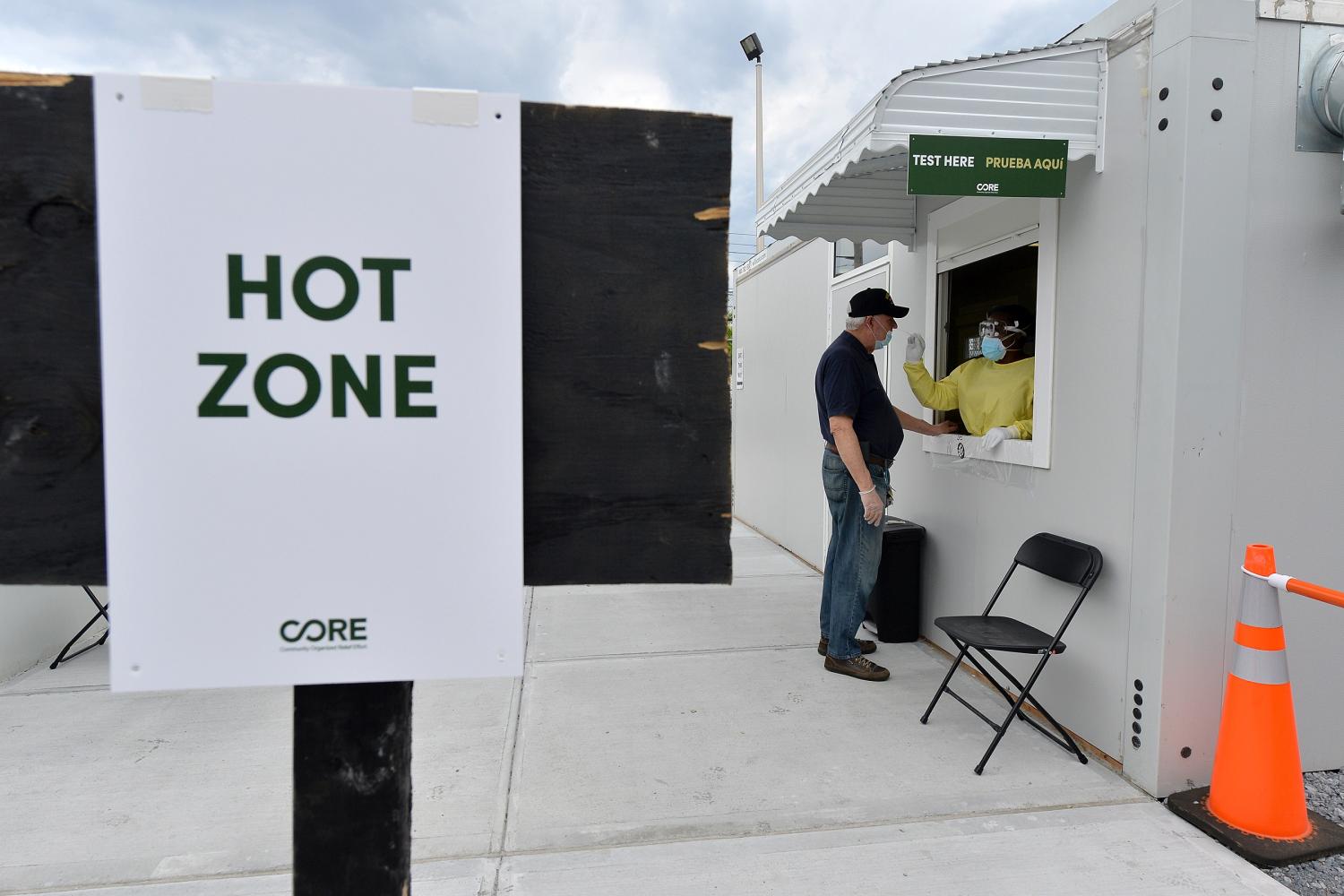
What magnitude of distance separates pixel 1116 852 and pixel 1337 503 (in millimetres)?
1610

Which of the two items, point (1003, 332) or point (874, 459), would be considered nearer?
point (1003, 332)

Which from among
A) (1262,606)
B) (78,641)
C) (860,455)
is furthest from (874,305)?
(78,641)

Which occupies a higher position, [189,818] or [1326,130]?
[1326,130]

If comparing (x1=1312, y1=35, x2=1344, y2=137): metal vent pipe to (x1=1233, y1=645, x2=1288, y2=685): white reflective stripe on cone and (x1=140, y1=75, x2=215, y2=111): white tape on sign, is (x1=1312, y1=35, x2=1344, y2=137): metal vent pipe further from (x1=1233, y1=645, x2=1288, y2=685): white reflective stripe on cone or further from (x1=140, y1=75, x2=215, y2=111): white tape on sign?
(x1=140, y1=75, x2=215, y2=111): white tape on sign

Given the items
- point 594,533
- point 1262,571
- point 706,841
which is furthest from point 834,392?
point 594,533

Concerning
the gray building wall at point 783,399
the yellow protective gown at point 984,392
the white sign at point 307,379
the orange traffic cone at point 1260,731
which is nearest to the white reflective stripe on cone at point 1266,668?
the orange traffic cone at point 1260,731

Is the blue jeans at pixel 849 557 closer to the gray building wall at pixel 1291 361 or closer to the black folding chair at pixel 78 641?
the gray building wall at pixel 1291 361

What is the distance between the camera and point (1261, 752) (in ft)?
8.99

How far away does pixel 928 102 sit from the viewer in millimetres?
3219

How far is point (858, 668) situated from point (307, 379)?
3.75m

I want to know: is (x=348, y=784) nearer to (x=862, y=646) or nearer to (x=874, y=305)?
(x=874, y=305)

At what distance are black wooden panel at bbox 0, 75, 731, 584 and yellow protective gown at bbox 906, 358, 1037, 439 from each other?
3.18 meters

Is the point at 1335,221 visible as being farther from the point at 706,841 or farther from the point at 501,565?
the point at 501,565

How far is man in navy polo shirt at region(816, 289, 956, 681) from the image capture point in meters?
4.14
